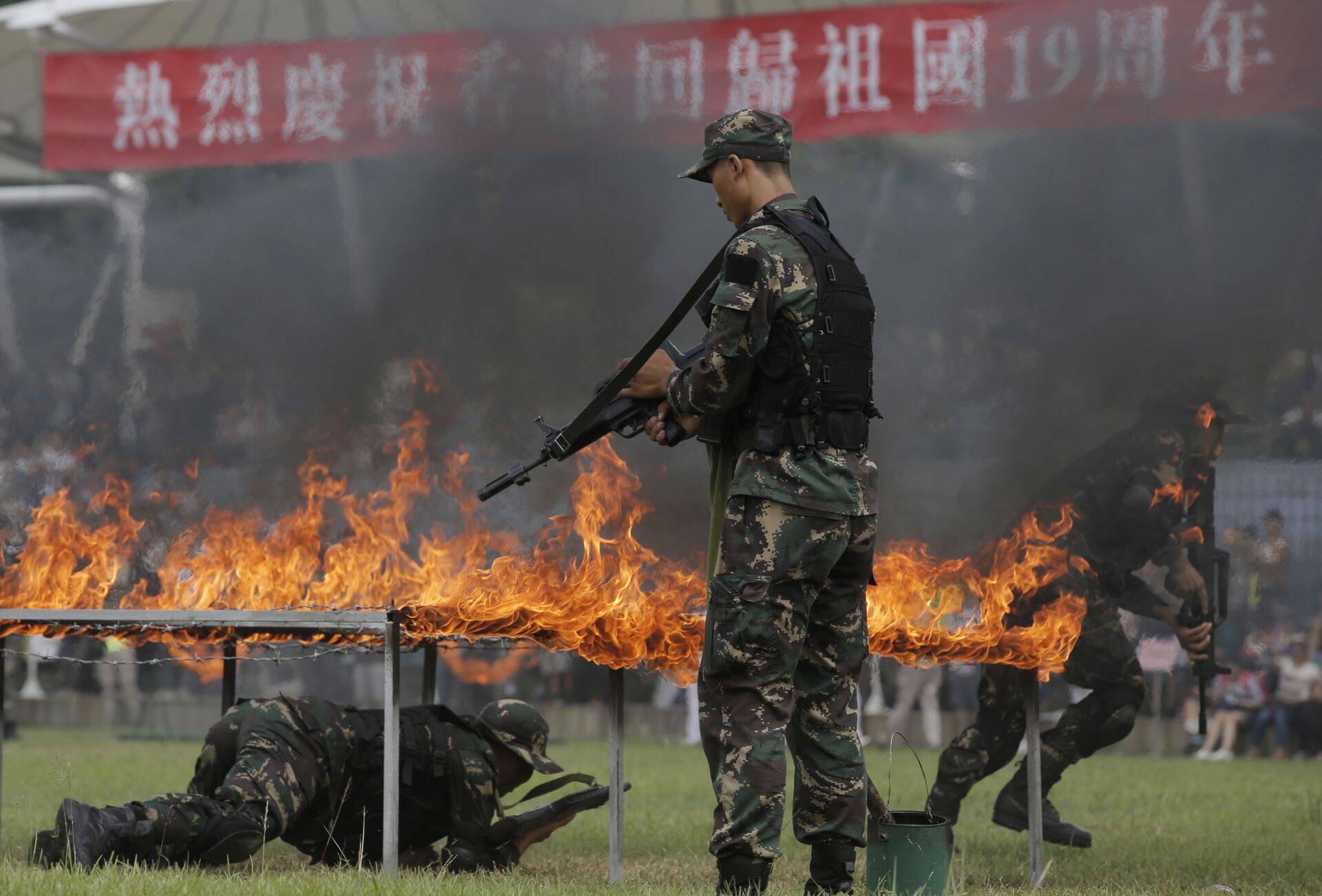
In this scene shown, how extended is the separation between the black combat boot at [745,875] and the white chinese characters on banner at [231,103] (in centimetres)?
765

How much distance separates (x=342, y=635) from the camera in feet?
20.1

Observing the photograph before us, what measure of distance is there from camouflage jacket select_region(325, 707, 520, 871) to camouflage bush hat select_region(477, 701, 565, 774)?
19cm

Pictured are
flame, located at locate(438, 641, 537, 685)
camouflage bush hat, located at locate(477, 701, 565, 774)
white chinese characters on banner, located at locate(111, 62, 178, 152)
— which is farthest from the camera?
flame, located at locate(438, 641, 537, 685)

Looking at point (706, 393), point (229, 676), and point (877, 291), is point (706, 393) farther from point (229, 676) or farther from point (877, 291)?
point (877, 291)

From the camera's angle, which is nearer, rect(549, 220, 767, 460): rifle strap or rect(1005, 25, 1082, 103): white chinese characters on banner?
rect(549, 220, 767, 460): rifle strap

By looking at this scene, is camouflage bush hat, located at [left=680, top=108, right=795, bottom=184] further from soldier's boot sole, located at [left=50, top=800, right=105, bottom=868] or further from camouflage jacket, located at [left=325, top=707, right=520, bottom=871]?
soldier's boot sole, located at [left=50, top=800, right=105, bottom=868]

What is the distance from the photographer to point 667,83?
28.2 feet

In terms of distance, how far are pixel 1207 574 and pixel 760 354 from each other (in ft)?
9.72

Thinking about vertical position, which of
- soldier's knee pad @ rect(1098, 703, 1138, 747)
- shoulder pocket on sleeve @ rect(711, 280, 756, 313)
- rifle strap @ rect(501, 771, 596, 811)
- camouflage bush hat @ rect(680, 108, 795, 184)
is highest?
camouflage bush hat @ rect(680, 108, 795, 184)

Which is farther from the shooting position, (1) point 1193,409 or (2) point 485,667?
(2) point 485,667

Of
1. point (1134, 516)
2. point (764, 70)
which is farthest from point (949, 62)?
point (1134, 516)

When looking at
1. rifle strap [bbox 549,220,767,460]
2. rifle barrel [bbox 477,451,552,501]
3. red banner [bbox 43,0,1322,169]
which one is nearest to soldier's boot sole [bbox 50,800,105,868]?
rifle barrel [bbox 477,451,552,501]

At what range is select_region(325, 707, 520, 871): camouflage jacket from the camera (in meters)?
5.27

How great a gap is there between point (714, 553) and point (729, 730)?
1.76 ft
